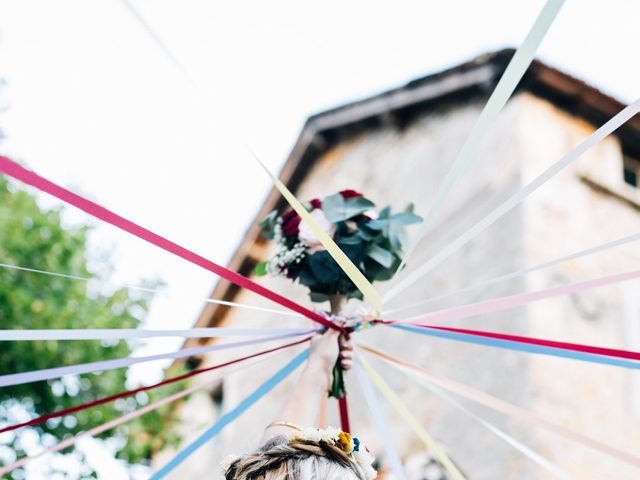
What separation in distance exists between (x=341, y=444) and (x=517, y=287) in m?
4.18

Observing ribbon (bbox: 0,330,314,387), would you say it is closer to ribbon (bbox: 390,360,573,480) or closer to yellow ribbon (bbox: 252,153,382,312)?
yellow ribbon (bbox: 252,153,382,312)

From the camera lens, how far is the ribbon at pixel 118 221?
80.7 inches

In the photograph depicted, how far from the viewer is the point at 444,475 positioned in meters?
5.80

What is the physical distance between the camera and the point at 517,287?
601 centimetres

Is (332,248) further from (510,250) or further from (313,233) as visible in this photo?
(510,250)

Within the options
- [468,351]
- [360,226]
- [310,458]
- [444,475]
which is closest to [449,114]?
[468,351]

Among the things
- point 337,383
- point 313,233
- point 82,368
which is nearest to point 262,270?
point 313,233

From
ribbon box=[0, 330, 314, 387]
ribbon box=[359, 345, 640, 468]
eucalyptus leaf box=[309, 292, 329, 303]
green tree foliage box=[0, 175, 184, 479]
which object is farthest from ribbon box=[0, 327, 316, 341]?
green tree foliage box=[0, 175, 184, 479]

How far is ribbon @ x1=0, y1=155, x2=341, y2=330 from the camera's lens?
2049mm

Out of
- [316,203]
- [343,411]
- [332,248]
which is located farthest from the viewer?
[316,203]

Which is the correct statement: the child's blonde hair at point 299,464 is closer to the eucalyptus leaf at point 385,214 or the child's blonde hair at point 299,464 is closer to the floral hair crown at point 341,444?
the floral hair crown at point 341,444

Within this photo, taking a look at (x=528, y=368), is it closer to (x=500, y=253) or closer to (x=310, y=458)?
(x=500, y=253)

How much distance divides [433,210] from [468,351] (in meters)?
3.87

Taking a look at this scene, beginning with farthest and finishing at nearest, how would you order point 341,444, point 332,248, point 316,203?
point 316,203 < point 332,248 < point 341,444
